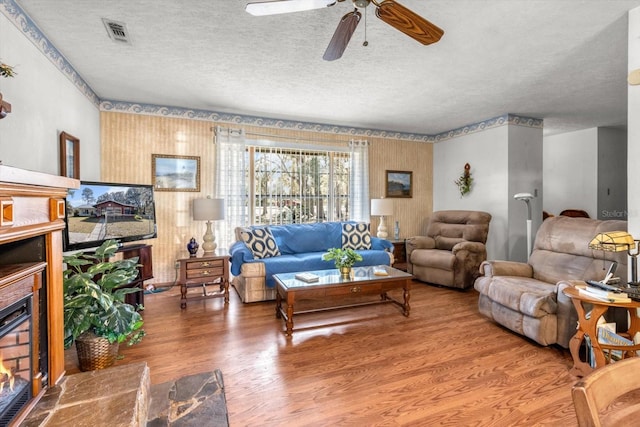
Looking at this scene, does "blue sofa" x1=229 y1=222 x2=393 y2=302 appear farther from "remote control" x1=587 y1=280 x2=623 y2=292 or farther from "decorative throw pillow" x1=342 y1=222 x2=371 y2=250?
"remote control" x1=587 y1=280 x2=623 y2=292

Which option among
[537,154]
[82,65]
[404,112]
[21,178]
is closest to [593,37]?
[404,112]

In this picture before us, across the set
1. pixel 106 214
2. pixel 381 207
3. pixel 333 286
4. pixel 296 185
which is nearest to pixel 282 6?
pixel 333 286

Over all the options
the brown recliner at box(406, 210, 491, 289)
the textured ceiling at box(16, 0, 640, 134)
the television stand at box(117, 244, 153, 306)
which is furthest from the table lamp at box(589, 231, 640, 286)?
the television stand at box(117, 244, 153, 306)

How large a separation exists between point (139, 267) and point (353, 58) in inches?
119

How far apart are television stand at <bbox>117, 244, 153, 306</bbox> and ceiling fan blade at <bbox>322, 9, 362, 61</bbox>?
2.65 m

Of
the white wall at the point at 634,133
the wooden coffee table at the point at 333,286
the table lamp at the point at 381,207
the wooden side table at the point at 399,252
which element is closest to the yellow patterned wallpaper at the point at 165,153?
the table lamp at the point at 381,207

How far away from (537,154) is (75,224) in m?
6.07

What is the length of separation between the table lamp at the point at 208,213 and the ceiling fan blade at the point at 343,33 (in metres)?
2.52

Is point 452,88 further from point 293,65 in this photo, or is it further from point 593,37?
point 293,65

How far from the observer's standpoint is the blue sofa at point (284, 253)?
12.1 feet

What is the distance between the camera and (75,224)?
8.61ft

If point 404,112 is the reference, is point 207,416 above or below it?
below

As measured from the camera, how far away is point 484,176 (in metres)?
4.97

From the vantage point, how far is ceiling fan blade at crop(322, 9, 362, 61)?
1.74 meters
